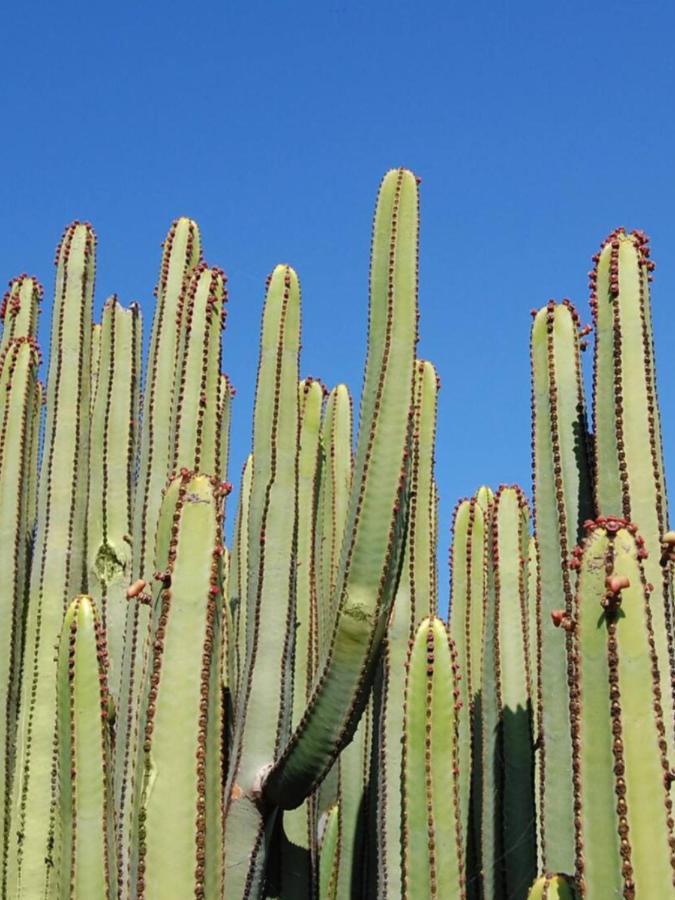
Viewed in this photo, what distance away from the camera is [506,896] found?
17.5ft

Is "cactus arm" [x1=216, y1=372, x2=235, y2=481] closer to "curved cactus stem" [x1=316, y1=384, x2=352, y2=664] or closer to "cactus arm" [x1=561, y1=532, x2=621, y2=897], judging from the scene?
"curved cactus stem" [x1=316, y1=384, x2=352, y2=664]

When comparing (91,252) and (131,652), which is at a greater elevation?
(91,252)

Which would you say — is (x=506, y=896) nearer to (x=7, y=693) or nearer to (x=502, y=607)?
(x=502, y=607)

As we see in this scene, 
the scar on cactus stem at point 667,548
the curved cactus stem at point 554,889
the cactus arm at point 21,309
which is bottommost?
the curved cactus stem at point 554,889

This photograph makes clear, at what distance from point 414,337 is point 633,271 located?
879 millimetres

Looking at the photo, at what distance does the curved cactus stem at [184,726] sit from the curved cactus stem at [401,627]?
1201 mm

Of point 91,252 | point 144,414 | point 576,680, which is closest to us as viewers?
point 576,680

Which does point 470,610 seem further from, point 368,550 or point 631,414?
point 631,414

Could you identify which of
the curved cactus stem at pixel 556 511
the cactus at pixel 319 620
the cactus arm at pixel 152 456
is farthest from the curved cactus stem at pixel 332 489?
the curved cactus stem at pixel 556 511

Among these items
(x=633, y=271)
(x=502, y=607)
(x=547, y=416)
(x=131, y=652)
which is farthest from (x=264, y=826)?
(x=633, y=271)


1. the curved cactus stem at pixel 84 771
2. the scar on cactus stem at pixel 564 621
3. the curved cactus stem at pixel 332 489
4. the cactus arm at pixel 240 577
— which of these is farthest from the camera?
the curved cactus stem at pixel 332 489

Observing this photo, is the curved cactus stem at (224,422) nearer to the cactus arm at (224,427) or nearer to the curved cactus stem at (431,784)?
the cactus arm at (224,427)

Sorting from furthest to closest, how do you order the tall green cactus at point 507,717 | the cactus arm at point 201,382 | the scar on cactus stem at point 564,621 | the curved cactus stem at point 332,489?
the curved cactus stem at point 332,489, the tall green cactus at point 507,717, the cactus arm at point 201,382, the scar on cactus stem at point 564,621

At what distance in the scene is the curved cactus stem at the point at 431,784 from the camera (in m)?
4.14
